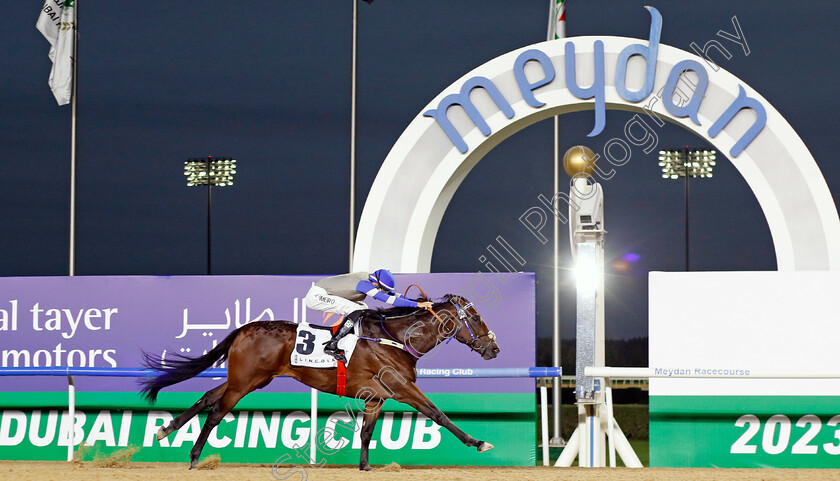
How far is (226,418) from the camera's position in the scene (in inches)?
314

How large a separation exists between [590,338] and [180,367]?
307cm

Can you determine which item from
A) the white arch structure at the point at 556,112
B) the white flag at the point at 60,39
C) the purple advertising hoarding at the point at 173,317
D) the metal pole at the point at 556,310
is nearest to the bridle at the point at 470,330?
the purple advertising hoarding at the point at 173,317

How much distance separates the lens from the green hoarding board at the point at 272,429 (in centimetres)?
759

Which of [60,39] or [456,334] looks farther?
[60,39]

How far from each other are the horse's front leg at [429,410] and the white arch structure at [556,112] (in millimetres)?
2283

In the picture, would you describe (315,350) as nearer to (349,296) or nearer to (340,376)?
(340,376)

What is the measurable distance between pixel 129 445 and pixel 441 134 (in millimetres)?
3855

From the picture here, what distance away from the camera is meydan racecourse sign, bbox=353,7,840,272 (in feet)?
27.9

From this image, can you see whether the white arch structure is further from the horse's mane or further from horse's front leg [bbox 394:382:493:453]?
horse's front leg [bbox 394:382:493:453]

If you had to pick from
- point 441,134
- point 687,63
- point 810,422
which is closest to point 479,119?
point 441,134

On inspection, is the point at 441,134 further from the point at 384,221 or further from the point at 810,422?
the point at 810,422

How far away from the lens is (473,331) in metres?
7.02

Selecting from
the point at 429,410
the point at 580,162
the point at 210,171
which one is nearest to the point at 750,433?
the point at 429,410

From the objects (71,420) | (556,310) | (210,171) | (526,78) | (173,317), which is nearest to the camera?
(71,420)
